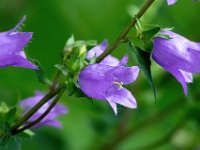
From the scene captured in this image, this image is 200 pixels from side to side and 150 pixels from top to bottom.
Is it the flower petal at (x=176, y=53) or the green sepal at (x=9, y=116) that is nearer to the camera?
the flower petal at (x=176, y=53)

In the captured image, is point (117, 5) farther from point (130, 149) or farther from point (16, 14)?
point (130, 149)

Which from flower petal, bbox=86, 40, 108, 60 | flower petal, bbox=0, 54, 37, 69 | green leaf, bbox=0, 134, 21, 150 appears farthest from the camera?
flower petal, bbox=86, 40, 108, 60

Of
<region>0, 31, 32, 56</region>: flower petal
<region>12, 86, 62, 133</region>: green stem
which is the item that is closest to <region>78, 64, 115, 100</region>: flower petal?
<region>12, 86, 62, 133</region>: green stem

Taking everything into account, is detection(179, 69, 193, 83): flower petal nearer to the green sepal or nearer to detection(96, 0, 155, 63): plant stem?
detection(96, 0, 155, 63): plant stem

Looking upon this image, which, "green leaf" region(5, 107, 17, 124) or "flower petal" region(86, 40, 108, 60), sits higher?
"flower petal" region(86, 40, 108, 60)

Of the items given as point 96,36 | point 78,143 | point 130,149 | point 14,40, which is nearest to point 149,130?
point 130,149

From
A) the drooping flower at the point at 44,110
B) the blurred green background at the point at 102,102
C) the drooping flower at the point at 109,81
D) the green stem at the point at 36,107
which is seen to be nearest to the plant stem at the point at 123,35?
the drooping flower at the point at 109,81

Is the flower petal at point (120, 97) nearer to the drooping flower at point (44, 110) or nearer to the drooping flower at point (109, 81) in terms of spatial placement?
the drooping flower at point (109, 81)

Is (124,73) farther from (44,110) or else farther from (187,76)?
(44,110)
